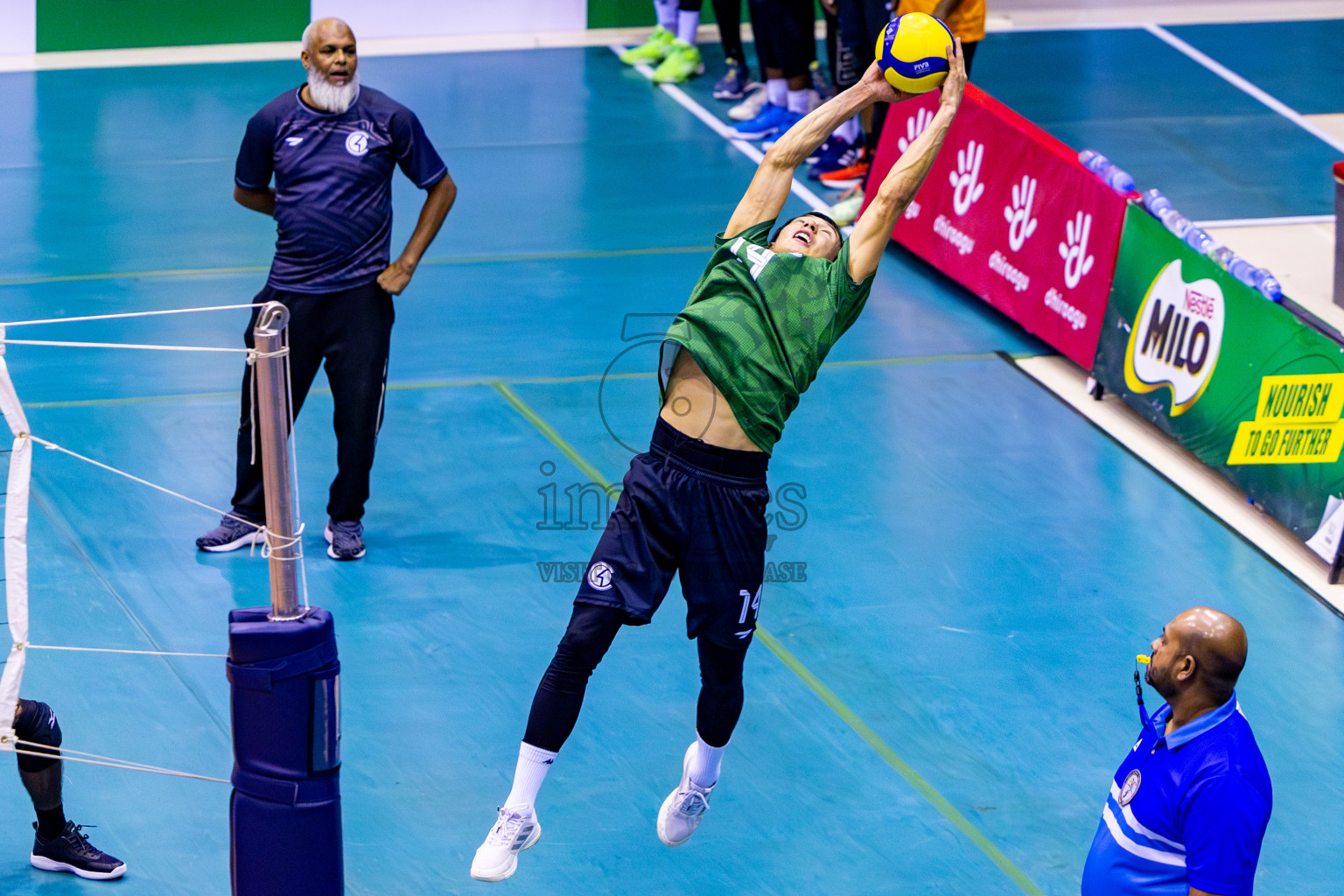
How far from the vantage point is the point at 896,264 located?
1347 centimetres

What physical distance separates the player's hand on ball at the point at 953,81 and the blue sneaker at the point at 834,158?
8.60 meters

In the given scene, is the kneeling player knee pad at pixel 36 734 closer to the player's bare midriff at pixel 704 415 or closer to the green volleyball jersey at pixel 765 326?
the player's bare midriff at pixel 704 415

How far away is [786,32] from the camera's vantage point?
1556 centimetres

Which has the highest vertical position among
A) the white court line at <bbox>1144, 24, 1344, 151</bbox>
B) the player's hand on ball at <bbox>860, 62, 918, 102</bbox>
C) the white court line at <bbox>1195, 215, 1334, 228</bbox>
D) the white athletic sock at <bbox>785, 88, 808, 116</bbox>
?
the player's hand on ball at <bbox>860, 62, 918, 102</bbox>

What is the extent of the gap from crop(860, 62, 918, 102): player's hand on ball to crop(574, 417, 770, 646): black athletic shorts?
4.80 ft

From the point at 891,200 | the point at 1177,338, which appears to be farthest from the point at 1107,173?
the point at 891,200

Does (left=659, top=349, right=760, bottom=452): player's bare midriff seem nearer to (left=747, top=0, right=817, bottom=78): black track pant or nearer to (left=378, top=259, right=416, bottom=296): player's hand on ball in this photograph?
(left=378, top=259, right=416, bottom=296): player's hand on ball

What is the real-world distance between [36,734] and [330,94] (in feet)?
11.9

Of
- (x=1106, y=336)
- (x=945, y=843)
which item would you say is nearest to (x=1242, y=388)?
(x=1106, y=336)

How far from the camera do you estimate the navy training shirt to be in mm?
8641

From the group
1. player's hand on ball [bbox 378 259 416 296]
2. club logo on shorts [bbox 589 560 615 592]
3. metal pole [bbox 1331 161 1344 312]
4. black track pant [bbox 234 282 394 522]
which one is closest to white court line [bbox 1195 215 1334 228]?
metal pole [bbox 1331 161 1344 312]

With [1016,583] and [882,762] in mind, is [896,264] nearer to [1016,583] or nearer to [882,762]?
[1016,583]

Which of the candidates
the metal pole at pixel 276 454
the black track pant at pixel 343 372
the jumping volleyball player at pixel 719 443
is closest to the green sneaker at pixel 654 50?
the black track pant at pixel 343 372

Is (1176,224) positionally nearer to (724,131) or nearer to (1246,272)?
(1246,272)
